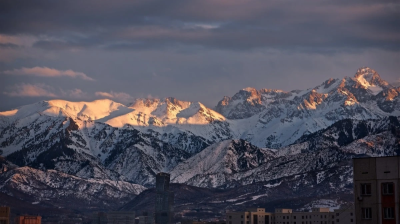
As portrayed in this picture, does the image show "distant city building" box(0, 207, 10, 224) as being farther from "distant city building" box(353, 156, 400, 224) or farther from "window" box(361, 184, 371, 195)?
"window" box(361, 184, 371, 195)

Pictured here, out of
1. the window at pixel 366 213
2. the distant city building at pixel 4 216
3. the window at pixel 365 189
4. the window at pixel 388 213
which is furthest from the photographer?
the distant city building at pixel 4 216

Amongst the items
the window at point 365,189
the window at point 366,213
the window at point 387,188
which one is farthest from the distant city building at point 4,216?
the window at point 387,188

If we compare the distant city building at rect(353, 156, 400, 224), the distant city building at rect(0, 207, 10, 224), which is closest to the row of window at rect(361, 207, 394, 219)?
A: the distant city building at rect(353, 156, 400, 224)

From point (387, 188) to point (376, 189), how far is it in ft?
2.18

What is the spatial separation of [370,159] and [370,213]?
9.86 feet

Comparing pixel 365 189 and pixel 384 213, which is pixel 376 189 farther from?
pixel 384 213

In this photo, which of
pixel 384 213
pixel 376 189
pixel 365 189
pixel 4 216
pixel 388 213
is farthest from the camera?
pixel 4 216

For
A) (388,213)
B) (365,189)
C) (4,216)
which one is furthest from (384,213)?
(4,216)

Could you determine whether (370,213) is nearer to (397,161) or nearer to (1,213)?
(397,161)

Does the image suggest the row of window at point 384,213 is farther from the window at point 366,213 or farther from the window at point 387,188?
the window at point 387,188

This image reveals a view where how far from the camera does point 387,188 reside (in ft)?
179

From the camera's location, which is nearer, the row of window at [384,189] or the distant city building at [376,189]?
the distant city building at [376,189]

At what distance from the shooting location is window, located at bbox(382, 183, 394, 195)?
54281 mm

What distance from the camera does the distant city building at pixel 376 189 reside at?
177 ft
